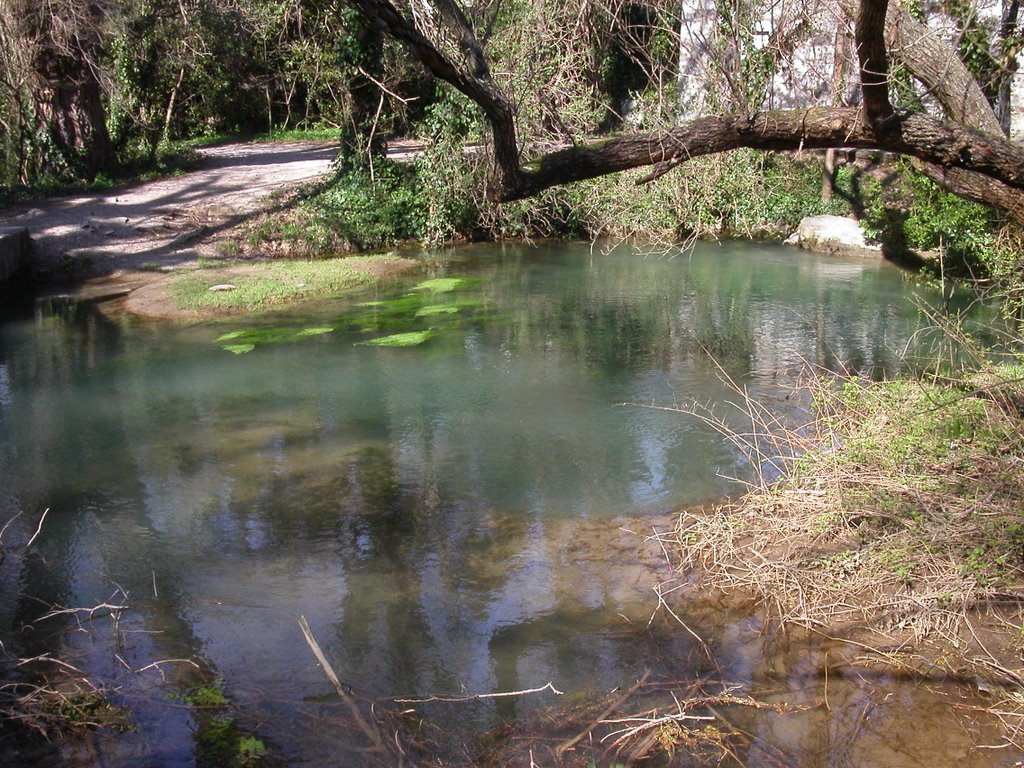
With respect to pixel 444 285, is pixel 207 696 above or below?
below

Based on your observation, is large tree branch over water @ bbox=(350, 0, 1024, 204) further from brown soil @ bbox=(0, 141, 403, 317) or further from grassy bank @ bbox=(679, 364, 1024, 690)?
brown soil @ bbox=(0, 141, 403, 317)

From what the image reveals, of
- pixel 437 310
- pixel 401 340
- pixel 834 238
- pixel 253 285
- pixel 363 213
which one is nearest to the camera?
pixel 401 340

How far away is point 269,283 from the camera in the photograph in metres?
14.9

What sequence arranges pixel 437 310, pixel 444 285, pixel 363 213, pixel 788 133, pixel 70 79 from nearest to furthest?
pixel 788 133 < pixel 437 310 < pixel 444 285 < pixel 363 213 < pixel 70 79

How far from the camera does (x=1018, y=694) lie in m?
4.71

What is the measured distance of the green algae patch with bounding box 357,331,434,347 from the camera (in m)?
12.2

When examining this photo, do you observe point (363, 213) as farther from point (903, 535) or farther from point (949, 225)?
point (903, 535)

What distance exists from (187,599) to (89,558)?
1.06 metres

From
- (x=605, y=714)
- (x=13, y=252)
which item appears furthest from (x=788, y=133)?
(x=13, y=252)

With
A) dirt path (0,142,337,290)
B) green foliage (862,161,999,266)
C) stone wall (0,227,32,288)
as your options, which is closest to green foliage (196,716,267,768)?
green foliage (862,161,999,266)

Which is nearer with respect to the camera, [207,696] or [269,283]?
[207,696]

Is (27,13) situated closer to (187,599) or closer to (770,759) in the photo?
(187,599)

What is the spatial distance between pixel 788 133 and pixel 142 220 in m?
14.5

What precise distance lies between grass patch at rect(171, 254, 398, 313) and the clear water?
0.65m
